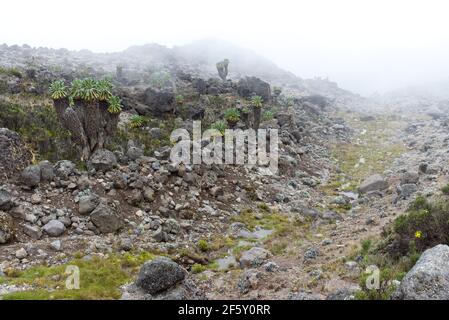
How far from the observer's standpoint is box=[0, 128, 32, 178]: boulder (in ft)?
75.1

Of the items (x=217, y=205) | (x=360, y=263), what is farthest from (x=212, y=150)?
(x=360, y=263)

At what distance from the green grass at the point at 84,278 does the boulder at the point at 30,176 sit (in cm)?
706

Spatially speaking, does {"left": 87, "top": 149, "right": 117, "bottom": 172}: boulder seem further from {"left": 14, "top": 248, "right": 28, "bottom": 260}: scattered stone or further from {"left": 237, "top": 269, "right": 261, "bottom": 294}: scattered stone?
{"left": 237, "top": 269, "right": 261, "bottom": 294}: scattered stone

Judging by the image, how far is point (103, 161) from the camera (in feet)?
86.1

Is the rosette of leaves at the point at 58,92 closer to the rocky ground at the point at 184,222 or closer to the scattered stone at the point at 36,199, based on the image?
the rocky ground at the point at 184,222

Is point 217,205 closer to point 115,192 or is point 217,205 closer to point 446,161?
point 115,192

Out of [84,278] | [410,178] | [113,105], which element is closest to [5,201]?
[84,278]

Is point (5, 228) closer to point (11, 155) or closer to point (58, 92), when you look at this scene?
point (11, 155)

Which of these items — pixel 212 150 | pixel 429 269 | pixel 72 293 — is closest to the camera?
pixel 429 269

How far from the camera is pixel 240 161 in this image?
35000 millimetres

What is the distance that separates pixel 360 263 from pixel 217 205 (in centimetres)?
1308

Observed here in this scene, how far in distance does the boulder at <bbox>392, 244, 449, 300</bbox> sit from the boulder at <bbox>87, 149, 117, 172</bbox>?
20012 millimetres

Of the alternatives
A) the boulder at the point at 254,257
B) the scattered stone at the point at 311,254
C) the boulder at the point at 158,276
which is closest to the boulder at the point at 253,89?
the boulder at the point at 254,257

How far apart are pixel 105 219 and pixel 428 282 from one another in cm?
1608
